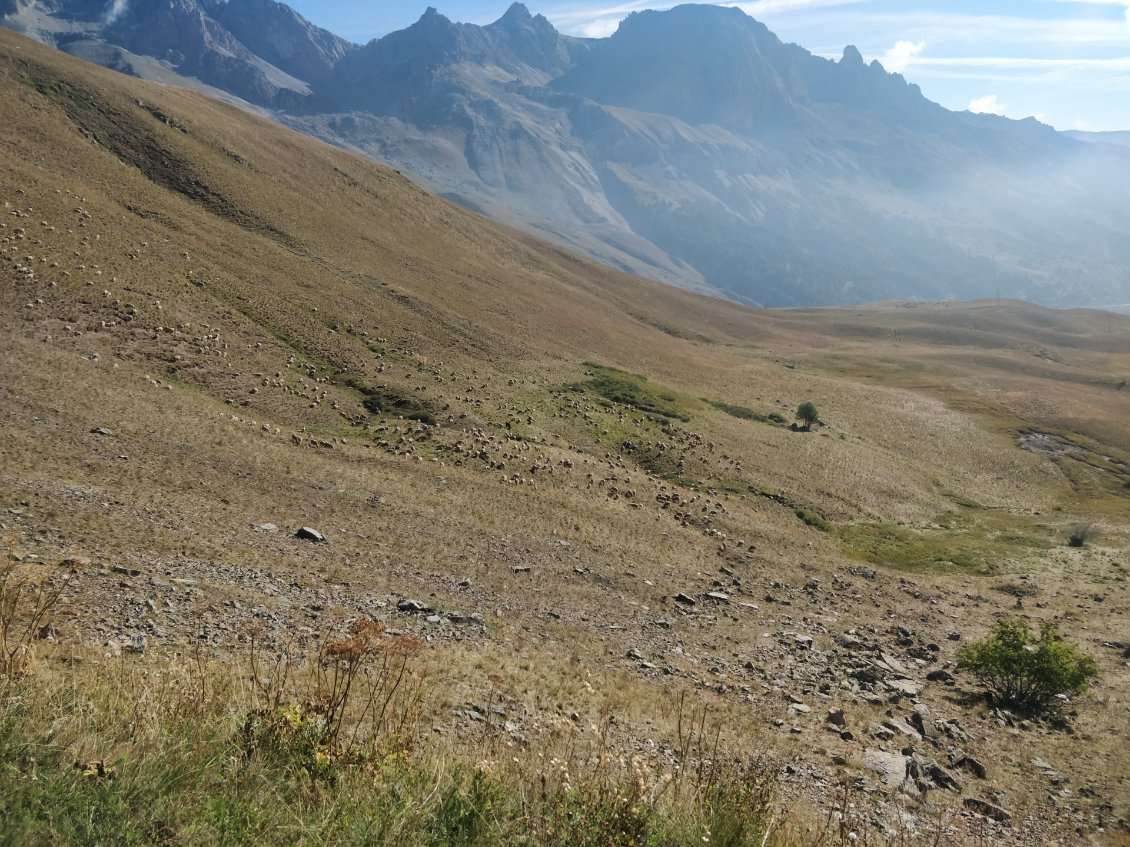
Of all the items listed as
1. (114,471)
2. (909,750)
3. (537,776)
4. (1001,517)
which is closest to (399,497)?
(114,471)

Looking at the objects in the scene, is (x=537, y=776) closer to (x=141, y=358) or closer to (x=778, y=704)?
(x=778, y=704)

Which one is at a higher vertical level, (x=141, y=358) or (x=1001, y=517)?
(x=1001, y=517)

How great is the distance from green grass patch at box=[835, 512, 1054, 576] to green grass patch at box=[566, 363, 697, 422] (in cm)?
1755

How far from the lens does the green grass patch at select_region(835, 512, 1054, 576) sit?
38.3m

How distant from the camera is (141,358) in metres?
35.9

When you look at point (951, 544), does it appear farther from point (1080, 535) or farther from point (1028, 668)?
point (1028, 668)

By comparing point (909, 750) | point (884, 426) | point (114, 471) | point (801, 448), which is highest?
point (884, 426)

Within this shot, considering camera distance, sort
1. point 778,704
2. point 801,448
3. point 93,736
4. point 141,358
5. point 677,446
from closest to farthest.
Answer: point 93,736, point 778,704, point 141,358, point 677,446, point 801,448

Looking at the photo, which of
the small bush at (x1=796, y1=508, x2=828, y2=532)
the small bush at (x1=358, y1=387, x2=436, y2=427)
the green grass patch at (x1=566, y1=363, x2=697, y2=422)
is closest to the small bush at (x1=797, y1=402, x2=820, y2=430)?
the green grass patch at (x1=566, y1=363, x2=697, y2=422)

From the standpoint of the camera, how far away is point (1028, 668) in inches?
835

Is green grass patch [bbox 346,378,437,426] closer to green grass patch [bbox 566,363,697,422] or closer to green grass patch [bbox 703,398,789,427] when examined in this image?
green grass patch [bbox 566,363,697,422]

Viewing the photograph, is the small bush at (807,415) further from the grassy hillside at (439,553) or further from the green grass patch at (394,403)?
the green grass patch at (394,403)

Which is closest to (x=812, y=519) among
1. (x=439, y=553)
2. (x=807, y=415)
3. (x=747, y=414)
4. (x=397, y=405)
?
(x=807, y=415)

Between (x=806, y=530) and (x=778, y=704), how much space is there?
76.8 ft
